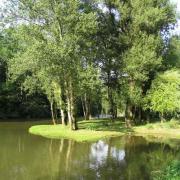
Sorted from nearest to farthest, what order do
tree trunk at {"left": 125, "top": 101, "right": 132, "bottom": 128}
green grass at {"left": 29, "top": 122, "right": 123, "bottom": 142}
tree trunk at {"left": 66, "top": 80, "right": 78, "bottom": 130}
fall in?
green grass at {"left": 29, "top": 122, "right": 123, "bottom": 142} → tree trunk at {"left": 66, "top": 80, "right": 78, "bottom": 130} → tree trunk at {"left": 125, "top": 101, "right": 132, "bottom": 128}

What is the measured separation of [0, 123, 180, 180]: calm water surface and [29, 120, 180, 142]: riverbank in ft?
6.49

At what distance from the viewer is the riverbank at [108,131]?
1449 inches

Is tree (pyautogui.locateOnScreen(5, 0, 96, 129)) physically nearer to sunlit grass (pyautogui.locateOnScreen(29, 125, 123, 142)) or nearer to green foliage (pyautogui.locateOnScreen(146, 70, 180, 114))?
sunlit grass (pyautogui.locateOnScreen(29, 125, 123, 142))

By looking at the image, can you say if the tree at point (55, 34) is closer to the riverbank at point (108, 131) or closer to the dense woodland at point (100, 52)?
the dense woodland at point (100, 52)

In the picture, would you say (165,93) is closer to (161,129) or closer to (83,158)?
(161,129)

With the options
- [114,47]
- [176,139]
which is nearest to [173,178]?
[176,139]

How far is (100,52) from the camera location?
4606cm

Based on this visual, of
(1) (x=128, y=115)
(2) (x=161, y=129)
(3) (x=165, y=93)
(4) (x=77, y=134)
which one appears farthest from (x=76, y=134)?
(3) (x=165, y=93)

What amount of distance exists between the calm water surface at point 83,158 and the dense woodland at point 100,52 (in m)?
7.52

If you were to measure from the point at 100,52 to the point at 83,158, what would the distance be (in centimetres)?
2205

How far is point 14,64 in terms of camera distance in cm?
4125

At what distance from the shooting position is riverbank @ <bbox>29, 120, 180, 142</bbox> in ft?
121

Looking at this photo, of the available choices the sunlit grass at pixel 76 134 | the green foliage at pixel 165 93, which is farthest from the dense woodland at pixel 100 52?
the sunlit grass at pixel 76 134

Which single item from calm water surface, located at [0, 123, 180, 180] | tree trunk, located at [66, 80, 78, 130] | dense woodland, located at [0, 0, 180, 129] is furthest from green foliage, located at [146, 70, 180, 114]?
tree trunk, located at [66, 80, 78, 130]
